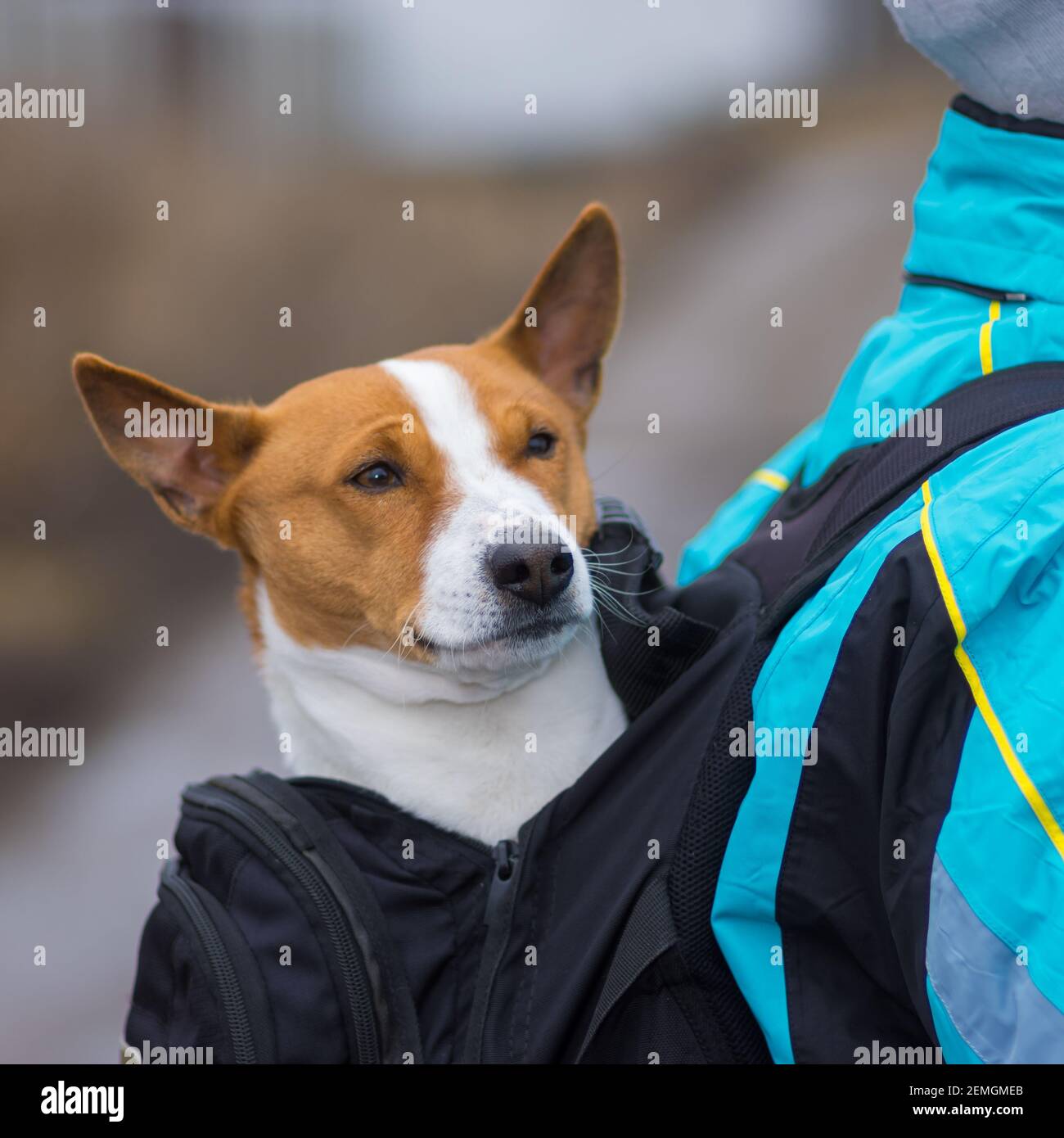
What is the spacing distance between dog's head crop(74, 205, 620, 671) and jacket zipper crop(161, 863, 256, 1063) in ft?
2.08

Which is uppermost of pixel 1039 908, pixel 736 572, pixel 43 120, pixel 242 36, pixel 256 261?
pixel 242 36

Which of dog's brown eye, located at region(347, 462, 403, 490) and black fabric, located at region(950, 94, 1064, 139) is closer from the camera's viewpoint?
black fabric, located at region(950, 94, 1064, 139)

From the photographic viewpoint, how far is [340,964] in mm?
1918

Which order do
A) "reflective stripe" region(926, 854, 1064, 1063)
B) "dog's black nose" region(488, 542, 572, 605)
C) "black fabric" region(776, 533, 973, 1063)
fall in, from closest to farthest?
"reflective stripe" region(926, 854, 1064, 1063)
"black fabric" region(776, 533, 973, 1063)
"dog's black nose" region(488, 542, 572, 605)

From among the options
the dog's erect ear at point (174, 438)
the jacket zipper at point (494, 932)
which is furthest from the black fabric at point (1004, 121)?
the dog's erect ear at point (174, 438)

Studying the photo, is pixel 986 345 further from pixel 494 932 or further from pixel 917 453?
pixel 494 932

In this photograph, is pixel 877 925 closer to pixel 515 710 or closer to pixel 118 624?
pixel 515 710

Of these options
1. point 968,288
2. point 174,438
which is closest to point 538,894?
point 968,288

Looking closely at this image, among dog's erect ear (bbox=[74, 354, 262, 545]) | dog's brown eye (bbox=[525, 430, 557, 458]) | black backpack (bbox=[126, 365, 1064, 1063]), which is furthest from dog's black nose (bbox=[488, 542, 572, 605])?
dog's erect ear (bbox=[74, 354, 262, 545])

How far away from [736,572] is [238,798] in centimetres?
98

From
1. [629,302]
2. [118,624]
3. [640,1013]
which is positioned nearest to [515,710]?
[640,1013]

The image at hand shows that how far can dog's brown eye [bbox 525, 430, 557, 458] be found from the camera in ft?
8.89

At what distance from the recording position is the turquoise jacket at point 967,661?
→ 1.34 m

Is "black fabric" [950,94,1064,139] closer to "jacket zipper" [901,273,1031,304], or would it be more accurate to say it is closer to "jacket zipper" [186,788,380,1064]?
"jacket zipper" [901,273,1031,304]
